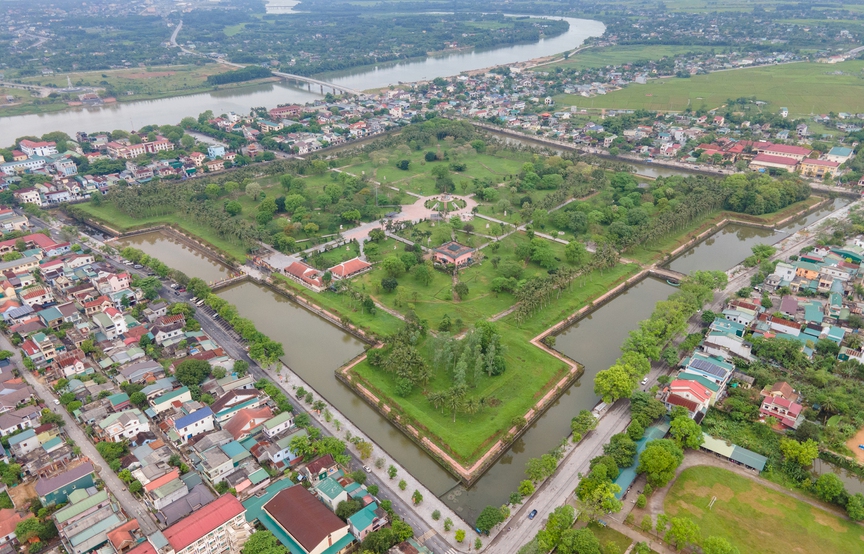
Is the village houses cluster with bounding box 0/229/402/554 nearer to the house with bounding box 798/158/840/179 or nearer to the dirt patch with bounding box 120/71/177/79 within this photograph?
the house with bounding box 798/158/840/179

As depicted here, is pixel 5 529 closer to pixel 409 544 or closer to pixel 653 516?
pixel 409 544

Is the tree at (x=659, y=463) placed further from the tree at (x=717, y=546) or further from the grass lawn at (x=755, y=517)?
the tree at (x=717, y=546)

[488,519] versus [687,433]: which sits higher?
[687,433]

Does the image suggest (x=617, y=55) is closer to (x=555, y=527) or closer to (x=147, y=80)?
(x=147, y=80)

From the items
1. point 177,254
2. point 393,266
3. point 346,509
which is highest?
point 393,266

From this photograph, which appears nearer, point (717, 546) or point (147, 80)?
point (717, 546)

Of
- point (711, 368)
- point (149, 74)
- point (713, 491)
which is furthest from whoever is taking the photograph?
point (149, 74)

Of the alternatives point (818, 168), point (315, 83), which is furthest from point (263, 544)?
point (315, 83)

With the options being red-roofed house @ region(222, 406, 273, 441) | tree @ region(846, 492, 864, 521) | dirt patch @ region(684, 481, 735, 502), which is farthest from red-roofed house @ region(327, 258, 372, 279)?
tree @ region(846, 492, 864, 521)
